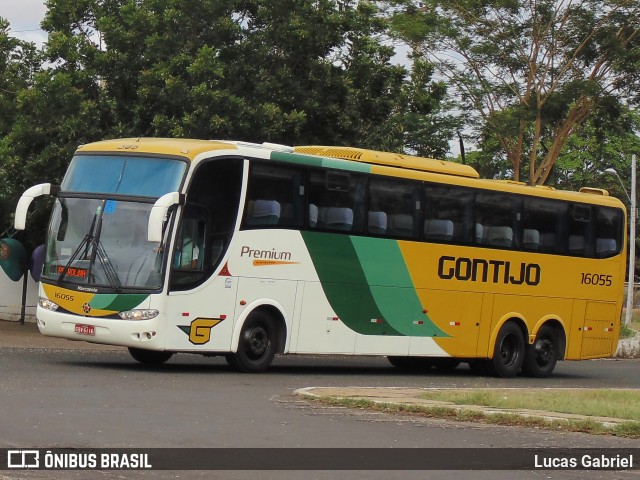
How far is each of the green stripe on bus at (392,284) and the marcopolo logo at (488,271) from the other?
84cm

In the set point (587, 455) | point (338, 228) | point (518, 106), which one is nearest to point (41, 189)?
point (338, 228)

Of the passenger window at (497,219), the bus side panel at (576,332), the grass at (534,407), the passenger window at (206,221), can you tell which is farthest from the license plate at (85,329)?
the bus side panel at (576,332)

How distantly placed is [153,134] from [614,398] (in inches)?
545

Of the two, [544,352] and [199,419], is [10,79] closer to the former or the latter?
[544,352]

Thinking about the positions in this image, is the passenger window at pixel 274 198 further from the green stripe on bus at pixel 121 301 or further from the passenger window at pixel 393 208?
the green stripe on bus at pixel 121 301

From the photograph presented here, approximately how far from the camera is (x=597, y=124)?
33531mm

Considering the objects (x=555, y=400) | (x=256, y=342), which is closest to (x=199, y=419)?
(x=555, y=400)

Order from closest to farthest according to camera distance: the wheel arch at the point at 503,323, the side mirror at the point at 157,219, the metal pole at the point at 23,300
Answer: the side mirror at the point at 157,219 → the wheel arch at the point at 503,323 → the metal pole at the point at 23,300

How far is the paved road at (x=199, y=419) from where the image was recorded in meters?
10.8

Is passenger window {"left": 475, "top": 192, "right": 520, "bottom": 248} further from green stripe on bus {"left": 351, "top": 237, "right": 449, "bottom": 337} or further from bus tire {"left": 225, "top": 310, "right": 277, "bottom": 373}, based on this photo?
bus tire {"left": 225, "top": 310, "right": 277, "bottom": 373}

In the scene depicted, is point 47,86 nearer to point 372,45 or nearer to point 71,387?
point 372,45

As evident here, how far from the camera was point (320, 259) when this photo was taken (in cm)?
2128

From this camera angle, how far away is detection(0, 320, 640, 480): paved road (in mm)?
10828

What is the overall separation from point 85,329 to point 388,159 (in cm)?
637
